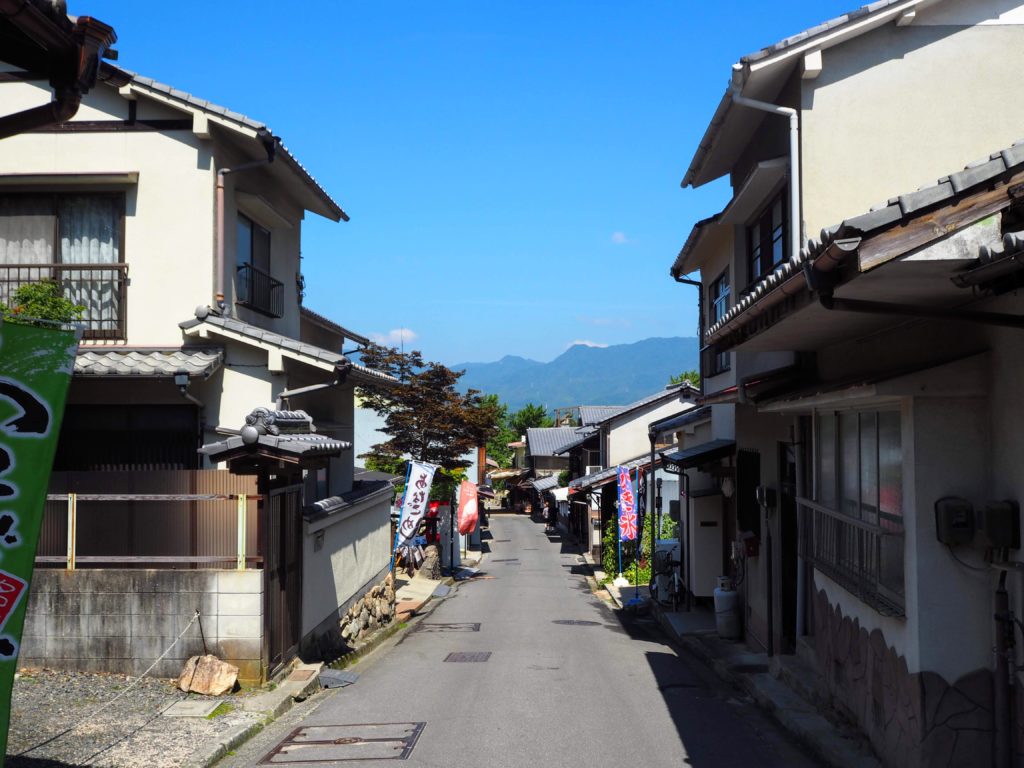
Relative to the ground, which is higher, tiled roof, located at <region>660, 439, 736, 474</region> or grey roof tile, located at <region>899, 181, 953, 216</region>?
grey roof tile, located at <region>899, 181, 953, 216</region>

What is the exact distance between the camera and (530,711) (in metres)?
11.4

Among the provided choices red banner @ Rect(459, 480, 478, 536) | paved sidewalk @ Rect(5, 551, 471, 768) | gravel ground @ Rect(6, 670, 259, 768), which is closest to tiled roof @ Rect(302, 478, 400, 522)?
paved sidewalk @ Rect(5, 551, 471, 768)

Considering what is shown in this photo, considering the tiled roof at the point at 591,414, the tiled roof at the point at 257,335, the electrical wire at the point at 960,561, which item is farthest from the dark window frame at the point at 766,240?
the tiled roof at the point at 591,414

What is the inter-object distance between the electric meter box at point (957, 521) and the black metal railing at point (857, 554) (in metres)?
0.80

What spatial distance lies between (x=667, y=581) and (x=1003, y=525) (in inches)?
709

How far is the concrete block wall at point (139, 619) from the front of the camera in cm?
1179

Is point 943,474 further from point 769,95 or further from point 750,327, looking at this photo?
point 769,95

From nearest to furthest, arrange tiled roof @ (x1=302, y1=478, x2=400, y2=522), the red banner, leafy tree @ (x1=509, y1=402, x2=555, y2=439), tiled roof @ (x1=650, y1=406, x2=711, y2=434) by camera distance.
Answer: tiled roof @ (x1=302, y1=478, x2=400, y2=522) < tiled roof @ (x1=650, y1=406, x2=711, y2=434) < the red banner < leafy tree @ (x1=509, y1=402, x2=555, y2=439)

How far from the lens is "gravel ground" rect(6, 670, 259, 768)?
8633 millimetres

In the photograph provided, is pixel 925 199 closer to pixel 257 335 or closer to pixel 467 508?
pixel 257 335

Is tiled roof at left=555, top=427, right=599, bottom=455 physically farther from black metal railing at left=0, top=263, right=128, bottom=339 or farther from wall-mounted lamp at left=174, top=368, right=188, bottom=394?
wall-mounted lamp at left=174, top=368, right=188, bottom=394

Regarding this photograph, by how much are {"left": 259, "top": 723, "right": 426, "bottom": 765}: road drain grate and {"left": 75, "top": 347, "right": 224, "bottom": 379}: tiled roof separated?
233 inches

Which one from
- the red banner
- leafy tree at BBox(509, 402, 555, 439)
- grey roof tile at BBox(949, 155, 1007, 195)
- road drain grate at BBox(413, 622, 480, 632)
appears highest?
leafy tree at BBox(509, 402, 555, 439)

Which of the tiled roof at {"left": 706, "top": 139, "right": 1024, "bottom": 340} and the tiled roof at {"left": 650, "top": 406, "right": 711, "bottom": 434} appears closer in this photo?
the tiled roof at {"left": 706, "top": 139, "right": 1024, "bottom": 340}
